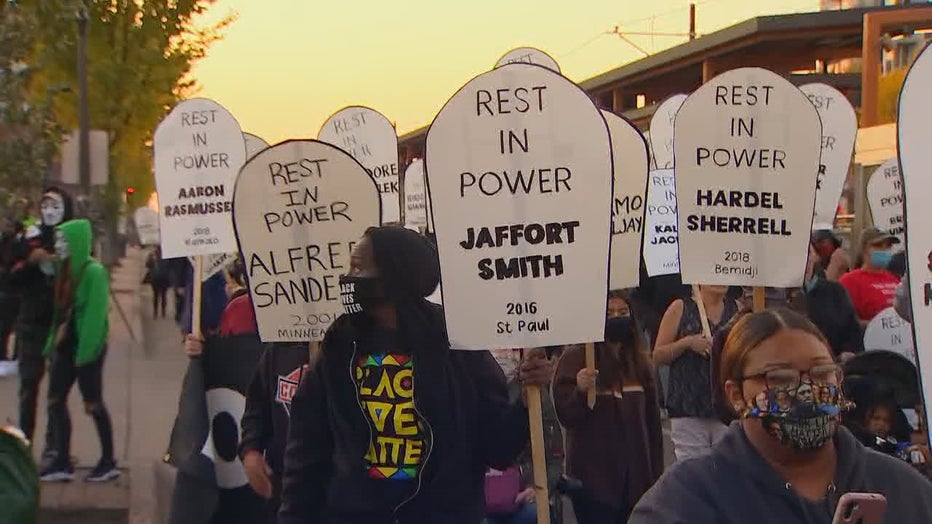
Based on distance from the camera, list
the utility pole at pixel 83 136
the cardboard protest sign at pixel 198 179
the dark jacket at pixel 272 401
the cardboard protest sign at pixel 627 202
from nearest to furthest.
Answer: the dark jacket at pixel 272 401 → the cardboard protest sign at pixel 627 202 → the cardboard protest sign at pixel 198 179 → the utility pole at pixel 83 136

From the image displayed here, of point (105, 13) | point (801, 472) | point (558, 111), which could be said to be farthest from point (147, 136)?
point (801, 472)

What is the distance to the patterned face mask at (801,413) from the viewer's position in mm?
2348

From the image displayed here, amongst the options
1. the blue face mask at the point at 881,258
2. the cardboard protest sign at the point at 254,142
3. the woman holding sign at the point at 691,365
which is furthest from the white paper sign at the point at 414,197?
the woman holding sign at the point at 691,365

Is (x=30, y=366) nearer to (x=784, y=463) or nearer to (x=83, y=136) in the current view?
(x=784, y=463)

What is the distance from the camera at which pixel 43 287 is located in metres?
7.99

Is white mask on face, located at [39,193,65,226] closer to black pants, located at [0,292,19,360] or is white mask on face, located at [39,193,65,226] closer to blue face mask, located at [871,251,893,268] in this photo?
black pants, located at [0,292,19,360]

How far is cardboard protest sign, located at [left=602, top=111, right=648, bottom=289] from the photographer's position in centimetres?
514

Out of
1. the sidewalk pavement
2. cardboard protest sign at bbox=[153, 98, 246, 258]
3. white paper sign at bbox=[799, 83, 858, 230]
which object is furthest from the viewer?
the sidewalk pavement

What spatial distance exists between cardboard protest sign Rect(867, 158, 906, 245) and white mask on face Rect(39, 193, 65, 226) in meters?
5.24

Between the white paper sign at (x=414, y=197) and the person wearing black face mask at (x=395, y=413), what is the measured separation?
260 inches

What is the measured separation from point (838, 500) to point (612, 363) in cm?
295

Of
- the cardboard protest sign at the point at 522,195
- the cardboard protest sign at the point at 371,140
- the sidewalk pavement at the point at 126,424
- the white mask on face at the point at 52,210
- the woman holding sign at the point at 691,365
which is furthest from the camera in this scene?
the cardboard protest sign at the point at 371,140

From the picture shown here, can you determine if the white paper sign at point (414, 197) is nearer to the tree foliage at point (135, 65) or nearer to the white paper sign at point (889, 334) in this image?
the white paper sign at point (889, 334)

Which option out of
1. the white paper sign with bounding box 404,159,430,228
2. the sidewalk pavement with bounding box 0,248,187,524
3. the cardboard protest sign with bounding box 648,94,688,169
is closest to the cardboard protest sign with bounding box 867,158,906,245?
the cardboard protest sign with bounding box 648,94,688,169
